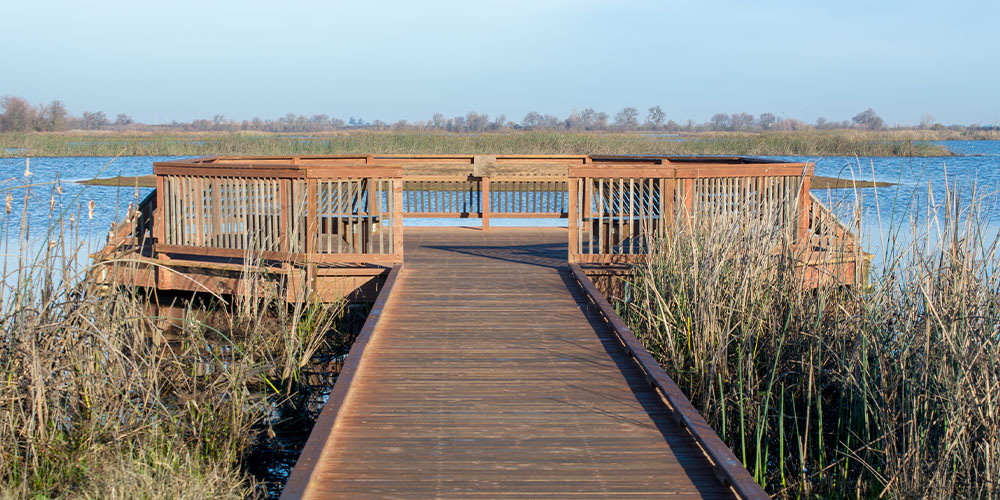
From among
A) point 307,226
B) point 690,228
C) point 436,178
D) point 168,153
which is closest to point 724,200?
point 690,228

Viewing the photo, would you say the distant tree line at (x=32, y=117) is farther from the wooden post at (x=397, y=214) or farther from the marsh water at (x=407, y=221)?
the wooden post at (x=397, y=214)

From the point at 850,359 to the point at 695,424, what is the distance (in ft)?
4.52

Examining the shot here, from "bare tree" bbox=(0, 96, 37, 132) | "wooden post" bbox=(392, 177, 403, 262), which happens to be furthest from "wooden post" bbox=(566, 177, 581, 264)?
"bare tree" bbox=(0, 96, 37, 132)

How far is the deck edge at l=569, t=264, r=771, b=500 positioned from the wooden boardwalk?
5cm

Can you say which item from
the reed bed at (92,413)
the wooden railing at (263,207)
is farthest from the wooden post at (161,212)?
the reed bed at (92,413)

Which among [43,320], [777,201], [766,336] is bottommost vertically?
[766,336]

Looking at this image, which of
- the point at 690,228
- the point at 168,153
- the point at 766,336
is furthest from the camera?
the point at 168,153

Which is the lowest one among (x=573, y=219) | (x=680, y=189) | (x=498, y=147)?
(x=573, y=219)

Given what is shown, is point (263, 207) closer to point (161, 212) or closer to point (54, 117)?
point (161, 212)

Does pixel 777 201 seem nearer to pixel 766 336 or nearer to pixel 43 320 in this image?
pixel 766 336

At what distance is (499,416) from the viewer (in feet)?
14.0

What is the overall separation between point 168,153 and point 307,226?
26.3m

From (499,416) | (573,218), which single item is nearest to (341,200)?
(573,218)

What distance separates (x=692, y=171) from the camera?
769 centimetres
